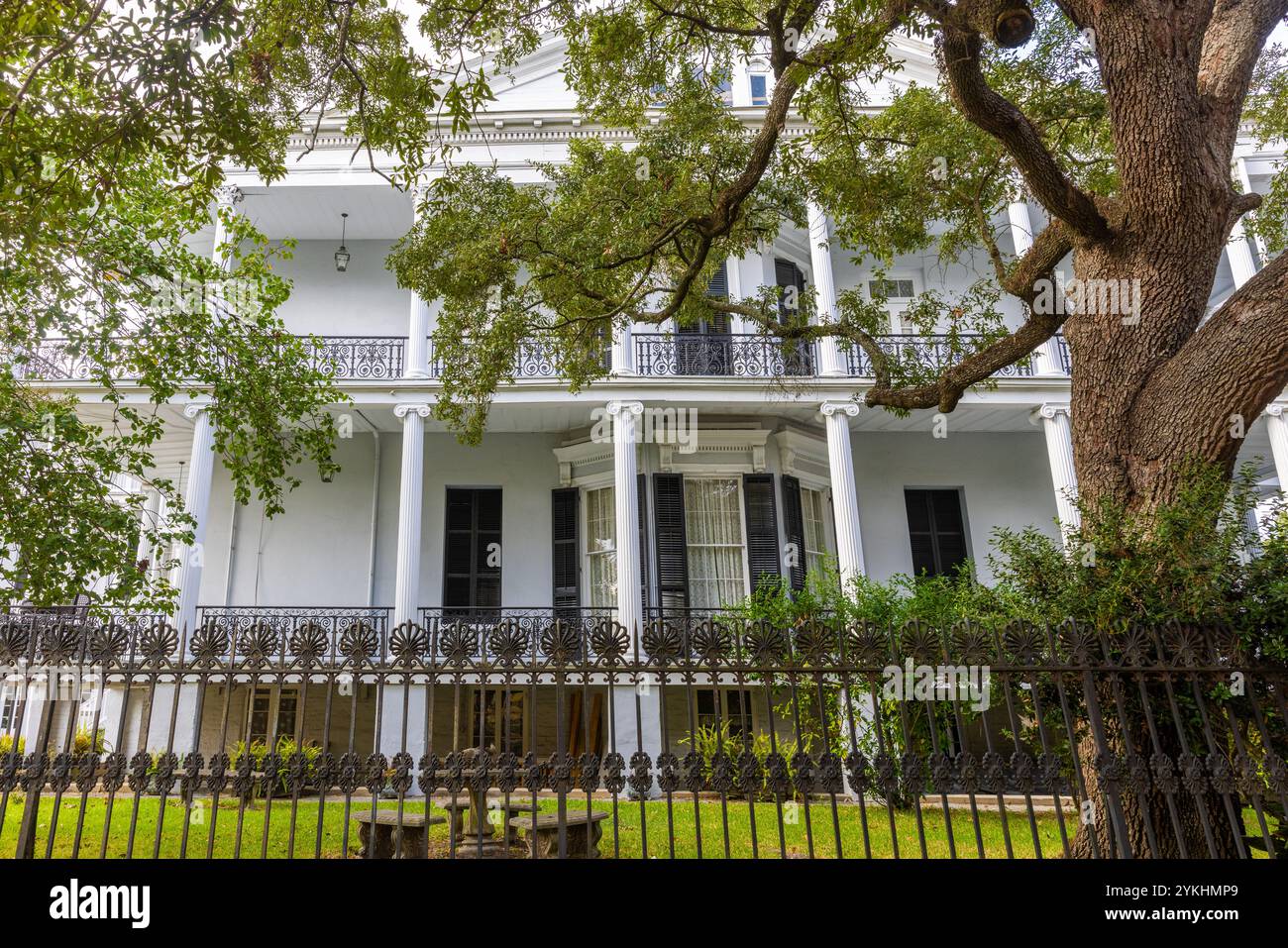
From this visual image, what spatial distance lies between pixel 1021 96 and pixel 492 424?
9099 mm

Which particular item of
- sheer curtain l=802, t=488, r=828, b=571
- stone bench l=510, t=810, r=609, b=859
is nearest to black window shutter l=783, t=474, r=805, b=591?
sheer curtain l=802, t=488, r=828, b=571

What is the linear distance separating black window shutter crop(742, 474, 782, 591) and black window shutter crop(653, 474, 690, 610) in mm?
1049

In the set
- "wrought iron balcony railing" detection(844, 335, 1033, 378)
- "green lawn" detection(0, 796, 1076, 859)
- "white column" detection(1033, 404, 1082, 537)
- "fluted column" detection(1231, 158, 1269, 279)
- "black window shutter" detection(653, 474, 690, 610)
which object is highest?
"fluted column" detection(1231, 158, 1269, 279)

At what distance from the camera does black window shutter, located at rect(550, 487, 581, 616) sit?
13984 mm

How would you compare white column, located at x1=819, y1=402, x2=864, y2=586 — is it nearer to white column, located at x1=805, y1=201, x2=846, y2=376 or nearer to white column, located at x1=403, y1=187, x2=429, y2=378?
white column, located at x1=805, y1=201, x2=846, y2=376

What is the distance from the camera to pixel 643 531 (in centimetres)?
1358

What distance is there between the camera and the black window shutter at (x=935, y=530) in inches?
584

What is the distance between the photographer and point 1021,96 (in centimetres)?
809

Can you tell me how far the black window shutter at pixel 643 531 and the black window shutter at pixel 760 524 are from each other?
1583mm

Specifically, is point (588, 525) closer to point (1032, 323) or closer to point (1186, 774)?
point (1032, 323)

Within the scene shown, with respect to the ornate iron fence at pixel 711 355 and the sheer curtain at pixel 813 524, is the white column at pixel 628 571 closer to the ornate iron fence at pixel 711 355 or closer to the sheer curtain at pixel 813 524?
the ornate iron fence at pixel 711 355

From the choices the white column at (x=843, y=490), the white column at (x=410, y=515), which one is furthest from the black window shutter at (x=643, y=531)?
the white column at (x=410, y=515)
